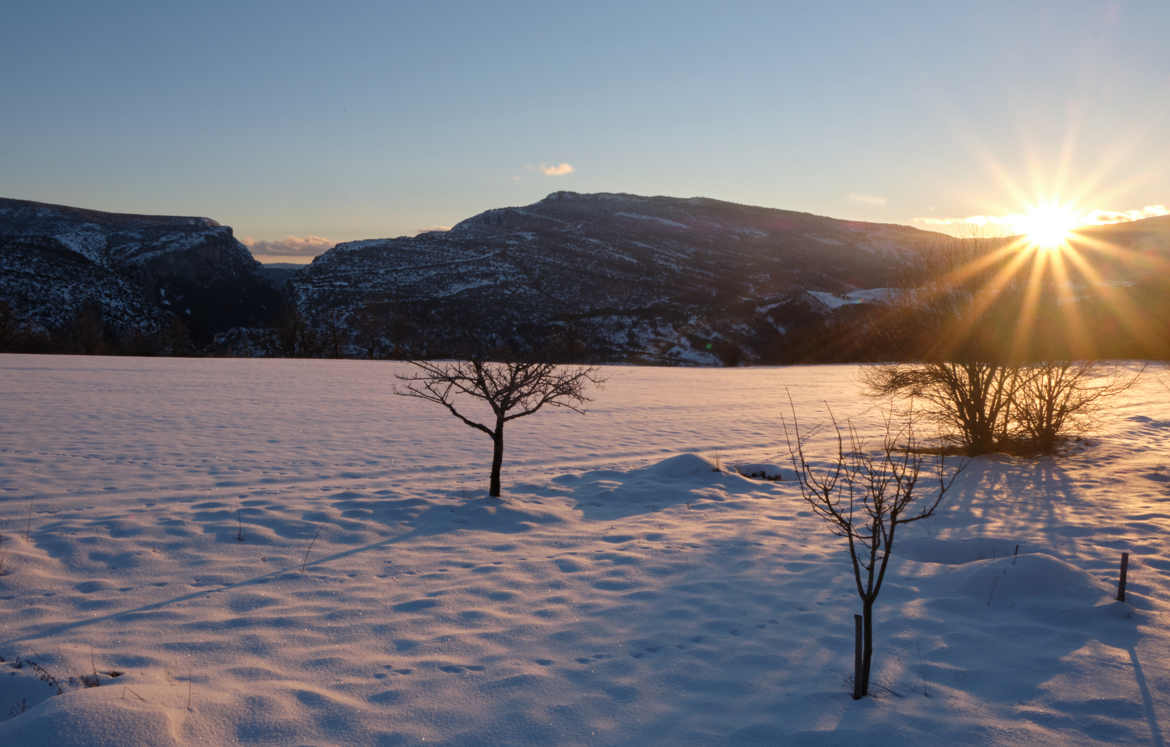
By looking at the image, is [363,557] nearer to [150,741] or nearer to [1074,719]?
[150,741]

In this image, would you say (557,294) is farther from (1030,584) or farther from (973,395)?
(1030,584)

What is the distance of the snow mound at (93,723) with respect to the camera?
11.1 feet

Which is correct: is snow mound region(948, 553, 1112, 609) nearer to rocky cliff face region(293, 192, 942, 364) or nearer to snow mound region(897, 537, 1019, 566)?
snow mound region(897, 537, 1019, 566)

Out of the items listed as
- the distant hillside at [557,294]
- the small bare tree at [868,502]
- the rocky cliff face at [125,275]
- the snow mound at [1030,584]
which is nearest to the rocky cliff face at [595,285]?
the distant hillside at [557,294]

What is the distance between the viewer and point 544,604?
6.23m

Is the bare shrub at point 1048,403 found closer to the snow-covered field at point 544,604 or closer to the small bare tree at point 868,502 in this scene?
the snow-covered field at point 544,604

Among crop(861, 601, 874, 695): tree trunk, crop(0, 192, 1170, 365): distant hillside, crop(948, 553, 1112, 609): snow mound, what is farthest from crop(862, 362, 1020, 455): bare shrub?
crop(861, 601, 874, 695): tree trunk

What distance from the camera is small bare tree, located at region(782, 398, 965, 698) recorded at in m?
4.36

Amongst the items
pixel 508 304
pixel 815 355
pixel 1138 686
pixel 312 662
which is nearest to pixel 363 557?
pixel 312 662

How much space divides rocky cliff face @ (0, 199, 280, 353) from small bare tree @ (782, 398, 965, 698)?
64.5 metres

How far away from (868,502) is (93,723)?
33.3ft

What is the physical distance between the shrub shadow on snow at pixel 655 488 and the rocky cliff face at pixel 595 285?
2709 millimetres

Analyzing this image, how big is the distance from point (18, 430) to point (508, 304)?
245 ft

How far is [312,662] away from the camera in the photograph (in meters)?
4.92
